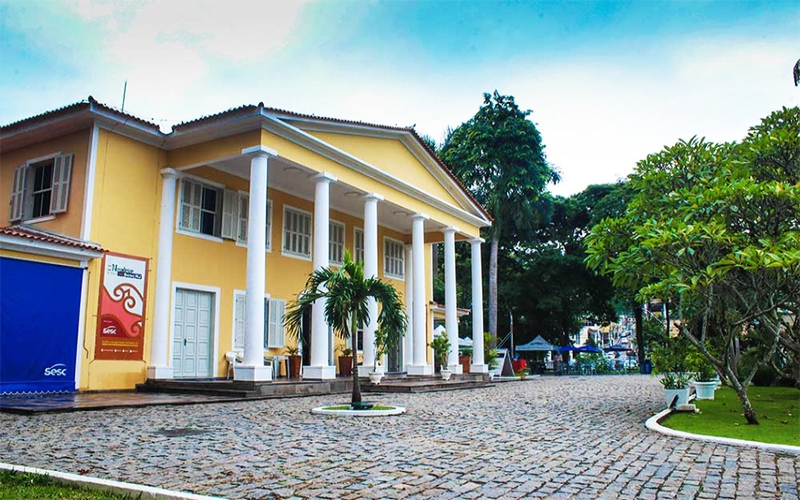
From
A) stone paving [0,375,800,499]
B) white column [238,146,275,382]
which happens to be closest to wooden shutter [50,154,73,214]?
white column [238,146,275,382]

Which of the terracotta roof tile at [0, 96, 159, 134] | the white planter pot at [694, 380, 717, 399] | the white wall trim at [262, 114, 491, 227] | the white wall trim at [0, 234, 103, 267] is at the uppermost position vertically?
the terracotta roof tile at [0, 96, 159, 134]

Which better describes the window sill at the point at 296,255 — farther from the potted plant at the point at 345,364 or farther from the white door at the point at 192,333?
the potted plant at the point at 345,364

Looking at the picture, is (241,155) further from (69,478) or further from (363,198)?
(69,478)

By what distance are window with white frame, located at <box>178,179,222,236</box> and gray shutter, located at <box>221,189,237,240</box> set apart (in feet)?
0.26

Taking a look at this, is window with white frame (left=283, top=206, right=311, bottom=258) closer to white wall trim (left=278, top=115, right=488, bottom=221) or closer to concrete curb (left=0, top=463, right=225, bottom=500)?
white wall trim (left=278, top=115, right=488, bottom=221)

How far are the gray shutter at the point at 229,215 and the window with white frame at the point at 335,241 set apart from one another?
3.96 metres

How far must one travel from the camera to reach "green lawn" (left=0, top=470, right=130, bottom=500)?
435 centimetres

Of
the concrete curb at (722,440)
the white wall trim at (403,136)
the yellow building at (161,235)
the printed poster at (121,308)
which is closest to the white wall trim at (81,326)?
the yellow building at (161,235)

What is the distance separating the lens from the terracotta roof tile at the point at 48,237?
11664mm

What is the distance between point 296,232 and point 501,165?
15.5 meters

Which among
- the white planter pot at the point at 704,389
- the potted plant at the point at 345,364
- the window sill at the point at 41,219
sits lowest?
the white planter pot at the point at 704,389

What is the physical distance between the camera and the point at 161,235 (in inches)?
576

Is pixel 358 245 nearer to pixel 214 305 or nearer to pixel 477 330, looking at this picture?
pixel 477 330

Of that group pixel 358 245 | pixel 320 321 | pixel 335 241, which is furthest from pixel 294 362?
pixel 358 245
